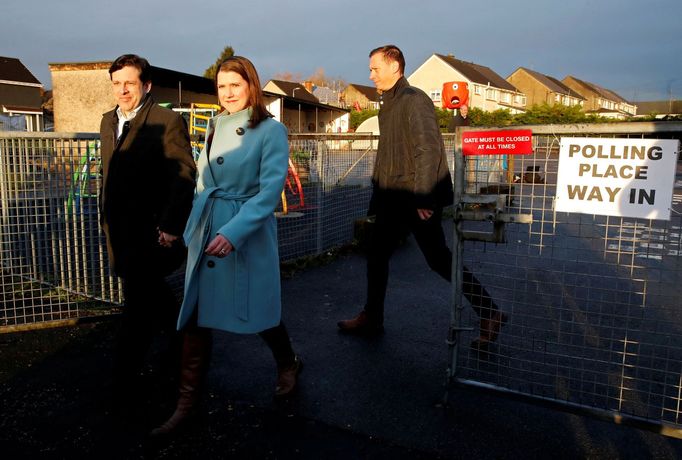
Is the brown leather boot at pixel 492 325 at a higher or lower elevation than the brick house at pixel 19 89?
lower

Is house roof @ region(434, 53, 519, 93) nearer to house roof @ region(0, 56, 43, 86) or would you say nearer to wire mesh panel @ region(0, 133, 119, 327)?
house roof @ region(0, 56, 43, 86)

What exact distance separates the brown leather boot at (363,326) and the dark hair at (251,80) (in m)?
2.06

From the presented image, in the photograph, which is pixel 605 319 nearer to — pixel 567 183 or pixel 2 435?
pixel 567 183

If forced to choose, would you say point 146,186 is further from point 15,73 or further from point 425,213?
point 15,73

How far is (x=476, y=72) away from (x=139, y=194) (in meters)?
71.2

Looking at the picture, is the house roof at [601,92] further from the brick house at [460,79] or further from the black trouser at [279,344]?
the black trouser at [279,344]

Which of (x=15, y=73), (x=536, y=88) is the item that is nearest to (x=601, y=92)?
(x=536, y=88)

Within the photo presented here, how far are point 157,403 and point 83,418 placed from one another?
404mm

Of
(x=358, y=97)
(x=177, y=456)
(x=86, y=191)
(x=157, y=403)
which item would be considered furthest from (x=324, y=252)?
(x=358, y=97)

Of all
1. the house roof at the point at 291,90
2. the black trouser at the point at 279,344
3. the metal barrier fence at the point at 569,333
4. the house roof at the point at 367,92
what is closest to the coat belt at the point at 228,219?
the black trouser at the point at 279,344

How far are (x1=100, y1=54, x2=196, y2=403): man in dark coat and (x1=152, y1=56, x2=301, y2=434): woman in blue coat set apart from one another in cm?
21

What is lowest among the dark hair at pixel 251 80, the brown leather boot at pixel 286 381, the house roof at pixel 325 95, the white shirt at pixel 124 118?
the brown leather boot at pixel 286 381

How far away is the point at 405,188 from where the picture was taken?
13.8 feet

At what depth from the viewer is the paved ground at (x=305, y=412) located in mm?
2898
